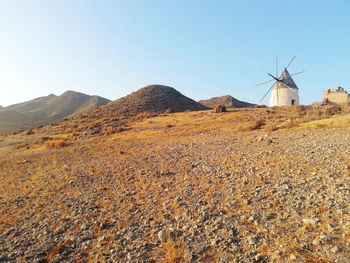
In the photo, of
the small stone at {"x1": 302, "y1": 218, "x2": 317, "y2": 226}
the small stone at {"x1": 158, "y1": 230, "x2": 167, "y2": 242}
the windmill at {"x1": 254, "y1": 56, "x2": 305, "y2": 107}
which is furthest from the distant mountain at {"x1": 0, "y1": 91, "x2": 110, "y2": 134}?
the small stone at {"x1": 302, "y1": 218, "x2": 317, "y2": 226}

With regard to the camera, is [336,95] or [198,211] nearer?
[198,211]

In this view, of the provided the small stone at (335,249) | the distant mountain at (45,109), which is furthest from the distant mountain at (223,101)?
the small stone at (335,249)

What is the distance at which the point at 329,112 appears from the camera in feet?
49.5

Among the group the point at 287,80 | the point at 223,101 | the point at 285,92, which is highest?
the point at 287,80

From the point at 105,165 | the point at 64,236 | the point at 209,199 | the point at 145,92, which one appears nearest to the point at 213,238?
the point at 209,199

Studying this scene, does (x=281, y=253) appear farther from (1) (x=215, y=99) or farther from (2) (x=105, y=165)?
(1) (x=215, y=99)

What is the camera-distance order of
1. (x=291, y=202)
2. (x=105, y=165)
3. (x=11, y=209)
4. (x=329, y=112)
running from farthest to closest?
(x=329, y=112)
(x=105, y=165)
(x=11, y=209)
(x=291, y=202)

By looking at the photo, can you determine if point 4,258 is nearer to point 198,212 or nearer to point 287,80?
point 198,212

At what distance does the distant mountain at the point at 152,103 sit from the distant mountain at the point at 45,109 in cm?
2912

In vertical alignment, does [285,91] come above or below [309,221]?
above

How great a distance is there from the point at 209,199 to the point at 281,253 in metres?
2.03

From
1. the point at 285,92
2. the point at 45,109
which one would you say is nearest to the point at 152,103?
the point at 285,92

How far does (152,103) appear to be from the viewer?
43438mm

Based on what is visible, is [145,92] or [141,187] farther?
[145,92]
